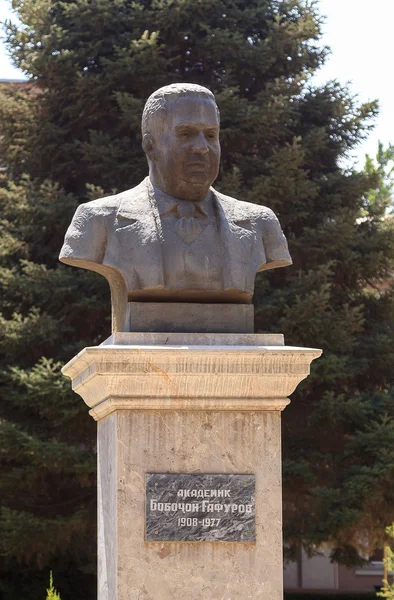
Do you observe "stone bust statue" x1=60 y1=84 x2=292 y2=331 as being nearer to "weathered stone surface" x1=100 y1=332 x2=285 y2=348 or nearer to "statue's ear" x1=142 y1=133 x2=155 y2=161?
"statue's ear" x1=142 y1=133 x2=155 y2=161

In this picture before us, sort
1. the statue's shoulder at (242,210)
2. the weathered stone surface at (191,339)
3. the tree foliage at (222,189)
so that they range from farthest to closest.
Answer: the tree foliage at (222,189) < the statue's shoulder at (242,210) < the weathered stone surface at (191,339)

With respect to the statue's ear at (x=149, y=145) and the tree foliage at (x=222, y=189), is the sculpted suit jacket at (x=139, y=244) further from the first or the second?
the tree foliage at (x=222, y=189)

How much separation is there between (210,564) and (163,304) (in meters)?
1.36

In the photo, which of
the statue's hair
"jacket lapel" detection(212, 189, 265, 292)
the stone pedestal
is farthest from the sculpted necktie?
the stone pedestal

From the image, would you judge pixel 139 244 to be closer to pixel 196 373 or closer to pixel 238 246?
pixel 238 246

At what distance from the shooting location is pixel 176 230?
6301mm

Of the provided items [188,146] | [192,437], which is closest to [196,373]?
[192,437]

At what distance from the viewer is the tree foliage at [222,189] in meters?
13.7

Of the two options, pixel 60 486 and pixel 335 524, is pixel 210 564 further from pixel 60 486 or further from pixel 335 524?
pixel 60 486

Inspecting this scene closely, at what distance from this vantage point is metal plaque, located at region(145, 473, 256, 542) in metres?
5.89

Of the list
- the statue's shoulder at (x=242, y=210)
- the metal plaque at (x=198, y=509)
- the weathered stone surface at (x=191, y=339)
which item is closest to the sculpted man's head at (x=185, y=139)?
the statue's shoulder at (x=242, y=210)

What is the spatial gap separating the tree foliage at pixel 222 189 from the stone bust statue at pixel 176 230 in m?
7.04

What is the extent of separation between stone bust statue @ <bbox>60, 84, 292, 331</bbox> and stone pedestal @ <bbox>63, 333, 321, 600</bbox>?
1.12ft

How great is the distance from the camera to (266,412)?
609 cm
